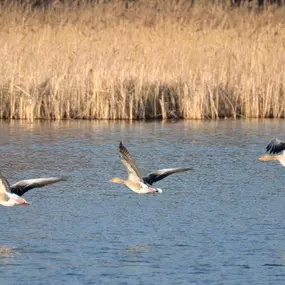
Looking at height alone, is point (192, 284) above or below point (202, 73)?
below

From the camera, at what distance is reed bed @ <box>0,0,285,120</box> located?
15.1 m

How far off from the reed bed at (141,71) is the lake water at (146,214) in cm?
153

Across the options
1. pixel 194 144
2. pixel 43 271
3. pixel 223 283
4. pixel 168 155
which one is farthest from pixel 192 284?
pixel 194 144

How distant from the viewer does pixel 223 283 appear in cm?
626

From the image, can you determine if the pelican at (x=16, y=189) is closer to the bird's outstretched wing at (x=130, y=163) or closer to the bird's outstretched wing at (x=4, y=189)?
the bird's outstretched wing at (x=4, y=189)

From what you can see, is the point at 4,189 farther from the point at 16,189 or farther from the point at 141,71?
the point at 141,71

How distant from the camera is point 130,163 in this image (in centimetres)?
795

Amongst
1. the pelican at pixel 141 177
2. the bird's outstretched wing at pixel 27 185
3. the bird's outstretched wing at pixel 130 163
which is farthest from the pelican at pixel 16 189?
the pelican at pixel 141 177

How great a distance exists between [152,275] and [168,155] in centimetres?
553

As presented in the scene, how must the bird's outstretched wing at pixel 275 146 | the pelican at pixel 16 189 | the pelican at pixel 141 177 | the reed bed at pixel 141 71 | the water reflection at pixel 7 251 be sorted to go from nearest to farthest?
the water reflection at pixel 7 251, the pelican at pixel 16 189, the pelican at pixel 141 177, the bird's outstretched wing at pixel 275 146, the reed bed at pixel 141 71

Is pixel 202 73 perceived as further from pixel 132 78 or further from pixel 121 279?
pixel 121 279

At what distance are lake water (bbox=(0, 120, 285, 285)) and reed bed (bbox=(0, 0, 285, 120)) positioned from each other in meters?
1.53

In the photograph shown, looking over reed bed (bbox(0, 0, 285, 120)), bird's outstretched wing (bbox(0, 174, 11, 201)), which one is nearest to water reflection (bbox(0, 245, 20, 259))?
bird's outstretched wing (bbox(0, 174, 11, 201))

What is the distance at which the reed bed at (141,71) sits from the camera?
15.1 m
